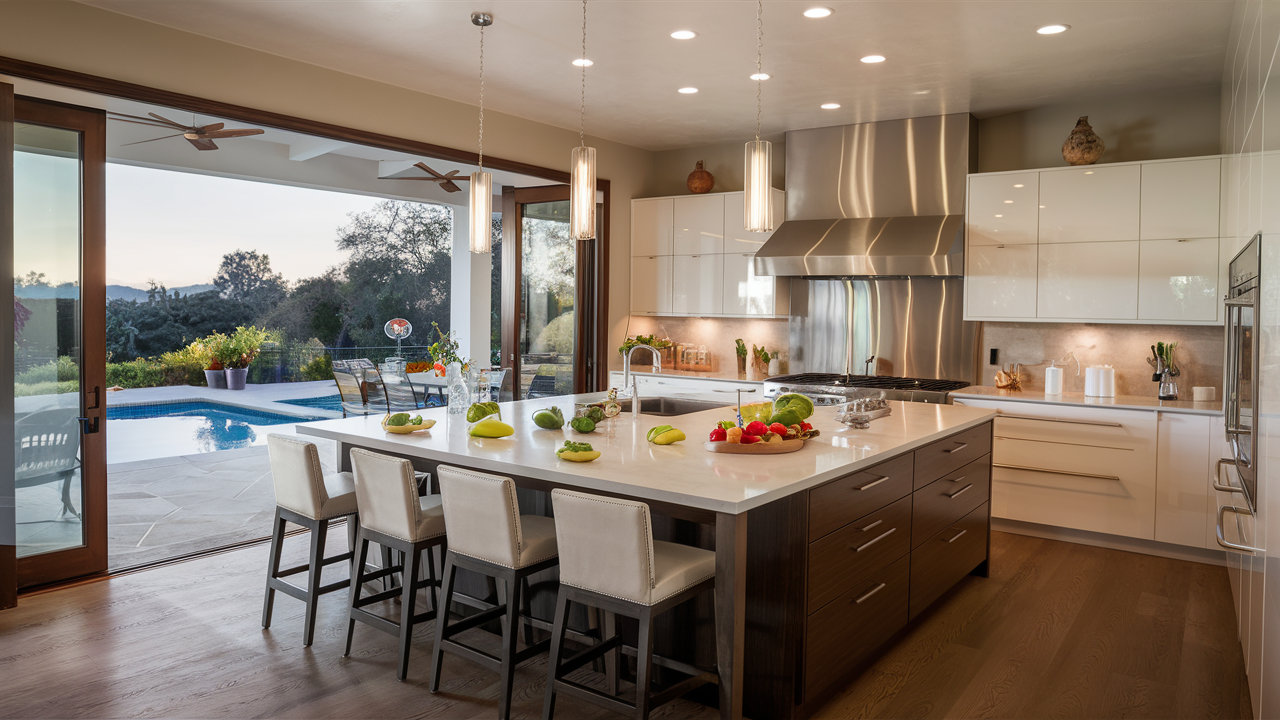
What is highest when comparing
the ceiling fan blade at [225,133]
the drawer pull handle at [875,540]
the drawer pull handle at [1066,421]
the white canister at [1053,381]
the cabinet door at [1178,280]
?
the ceiling fan blade at [225,133]

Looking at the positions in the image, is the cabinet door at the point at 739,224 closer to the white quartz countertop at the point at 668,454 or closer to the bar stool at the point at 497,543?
the white quartz countertop at the point at 668,454

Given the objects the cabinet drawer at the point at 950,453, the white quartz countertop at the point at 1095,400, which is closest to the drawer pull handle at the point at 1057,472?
the white quartz countertop at the point at 1095,400

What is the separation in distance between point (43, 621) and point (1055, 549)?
510cm

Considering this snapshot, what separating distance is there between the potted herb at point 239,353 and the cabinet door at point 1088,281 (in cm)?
961

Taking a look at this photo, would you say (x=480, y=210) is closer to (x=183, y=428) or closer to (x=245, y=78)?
(x=245, y=78)

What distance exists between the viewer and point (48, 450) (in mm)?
3705

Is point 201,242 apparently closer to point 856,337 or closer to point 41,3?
point 41,3

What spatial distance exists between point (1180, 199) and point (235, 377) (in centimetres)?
1051

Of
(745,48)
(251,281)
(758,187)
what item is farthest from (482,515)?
(251,281)

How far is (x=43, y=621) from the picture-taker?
3.35m

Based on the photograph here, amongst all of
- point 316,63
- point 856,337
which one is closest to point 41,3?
point 316,63

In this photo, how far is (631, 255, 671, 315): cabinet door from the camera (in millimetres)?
6723

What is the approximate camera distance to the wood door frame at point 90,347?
12.2 ft

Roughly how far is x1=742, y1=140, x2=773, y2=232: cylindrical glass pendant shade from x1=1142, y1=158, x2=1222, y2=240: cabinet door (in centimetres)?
298
